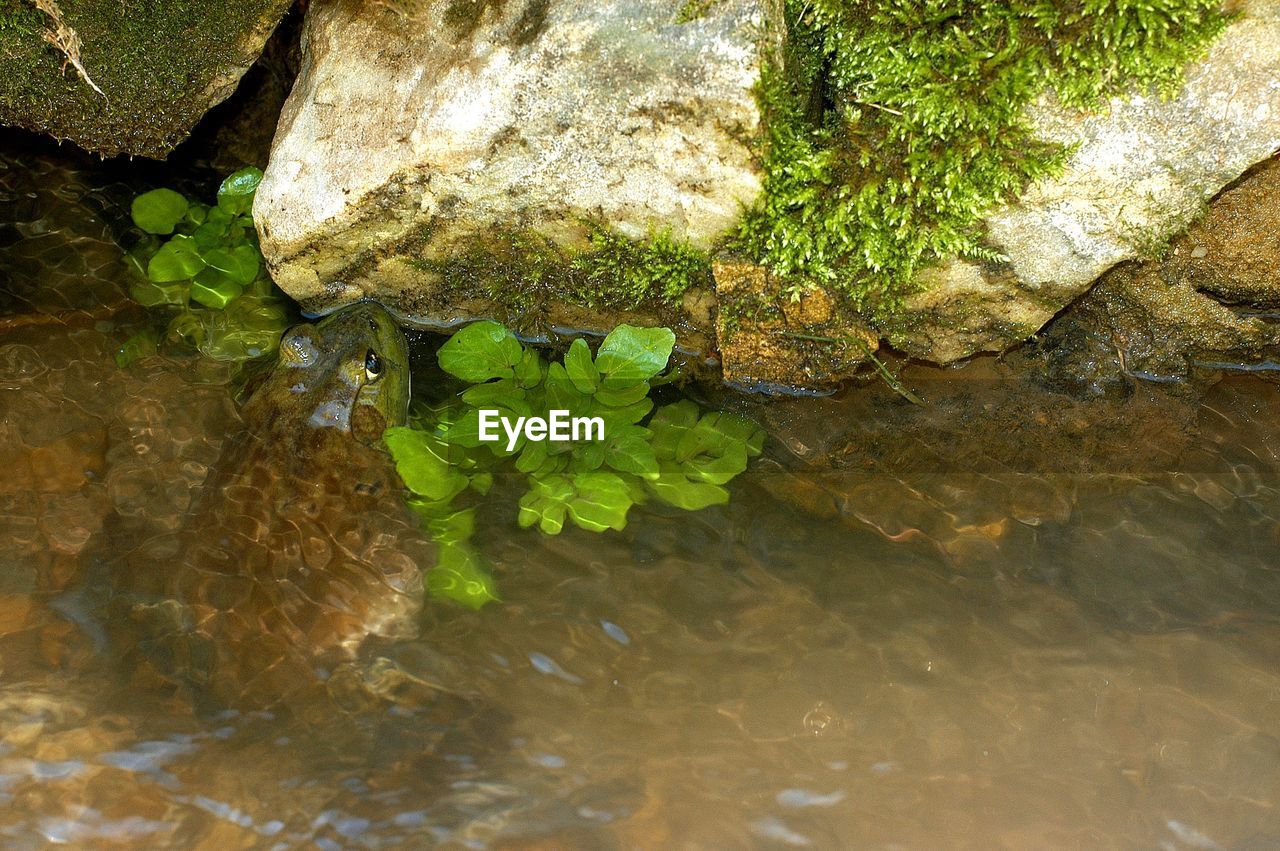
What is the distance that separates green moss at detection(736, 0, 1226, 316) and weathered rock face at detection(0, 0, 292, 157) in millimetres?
1952

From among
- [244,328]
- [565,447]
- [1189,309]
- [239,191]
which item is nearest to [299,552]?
[565,447]

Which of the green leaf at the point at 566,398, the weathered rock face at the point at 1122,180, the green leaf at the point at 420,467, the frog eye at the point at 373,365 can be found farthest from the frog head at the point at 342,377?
the weathered rock face at the point at 1122,180

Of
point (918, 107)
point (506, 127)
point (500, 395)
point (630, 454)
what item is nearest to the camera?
point (918, 107)

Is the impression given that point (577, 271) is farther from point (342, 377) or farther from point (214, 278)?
point (214, 278)

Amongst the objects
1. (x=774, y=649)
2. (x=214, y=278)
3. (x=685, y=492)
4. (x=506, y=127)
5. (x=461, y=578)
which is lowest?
(x=774, y=649)

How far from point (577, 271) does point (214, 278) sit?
66.2 inches

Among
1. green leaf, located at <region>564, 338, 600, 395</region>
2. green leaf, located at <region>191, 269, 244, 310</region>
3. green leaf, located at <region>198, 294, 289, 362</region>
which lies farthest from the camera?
green leaf, located at <region>191, 269, 244, 310</region>

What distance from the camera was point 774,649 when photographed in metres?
3.24

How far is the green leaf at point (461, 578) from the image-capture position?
3.38 m

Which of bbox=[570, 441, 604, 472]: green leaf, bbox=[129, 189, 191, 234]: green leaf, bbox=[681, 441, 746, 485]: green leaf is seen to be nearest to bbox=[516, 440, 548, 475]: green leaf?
A: bbox=[570, 441, 604, 472]: green leaf

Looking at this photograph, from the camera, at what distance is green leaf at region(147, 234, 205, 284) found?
409cm

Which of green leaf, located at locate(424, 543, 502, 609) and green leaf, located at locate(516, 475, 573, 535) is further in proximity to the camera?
green leaf, located at locate(516, 475, 573, 535)

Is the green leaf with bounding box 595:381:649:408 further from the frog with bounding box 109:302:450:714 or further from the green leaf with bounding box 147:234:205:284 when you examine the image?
the green leaf with bounding box 147:234:205:284

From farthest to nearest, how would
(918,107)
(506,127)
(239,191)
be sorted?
(239,191), (506,127), (918,107)
